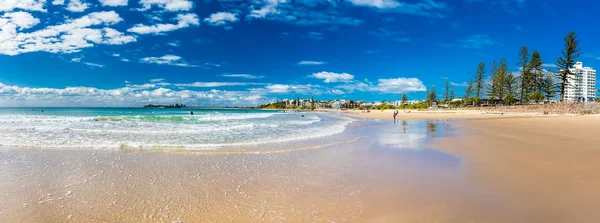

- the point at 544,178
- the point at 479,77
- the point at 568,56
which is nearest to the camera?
the point at 544,178

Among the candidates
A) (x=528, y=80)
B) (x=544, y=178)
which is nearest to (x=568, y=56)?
(x=528, y=80)

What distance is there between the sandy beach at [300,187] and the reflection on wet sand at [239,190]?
2 cm

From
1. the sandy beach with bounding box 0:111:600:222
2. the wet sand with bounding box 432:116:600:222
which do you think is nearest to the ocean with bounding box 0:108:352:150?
the sandy beach with bounding box 0:111:600:222

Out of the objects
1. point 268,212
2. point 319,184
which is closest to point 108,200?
point 268,212

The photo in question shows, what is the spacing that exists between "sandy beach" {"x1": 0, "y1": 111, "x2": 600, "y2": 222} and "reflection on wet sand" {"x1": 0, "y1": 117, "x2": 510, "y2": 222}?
0.8 inches

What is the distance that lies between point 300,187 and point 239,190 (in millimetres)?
1083

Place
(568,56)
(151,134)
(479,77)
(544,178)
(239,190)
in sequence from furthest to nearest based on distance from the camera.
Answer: (479,77) → (568,56) → (151,134) → (544,178) → (239,190)

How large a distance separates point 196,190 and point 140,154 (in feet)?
15.3

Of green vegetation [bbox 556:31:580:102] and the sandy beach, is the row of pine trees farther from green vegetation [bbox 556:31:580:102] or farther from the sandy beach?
the sandy beach

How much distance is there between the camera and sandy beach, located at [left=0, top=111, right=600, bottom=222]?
12.1 ft

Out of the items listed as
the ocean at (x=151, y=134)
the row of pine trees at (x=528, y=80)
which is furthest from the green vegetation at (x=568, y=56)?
the ocean at (x=151, y=134)

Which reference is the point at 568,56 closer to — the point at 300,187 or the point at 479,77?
the point at 479,77

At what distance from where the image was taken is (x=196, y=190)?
15.9ft

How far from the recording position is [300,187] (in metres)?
5.04
